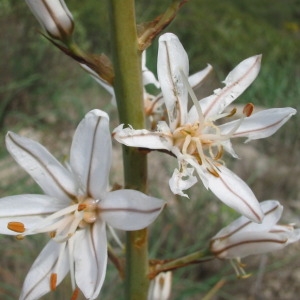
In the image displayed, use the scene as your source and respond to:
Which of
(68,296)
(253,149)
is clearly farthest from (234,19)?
(68,296)

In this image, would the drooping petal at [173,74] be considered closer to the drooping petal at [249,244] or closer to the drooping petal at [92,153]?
the drooping petal at [92,153]

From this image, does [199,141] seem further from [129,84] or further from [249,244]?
[249,244]

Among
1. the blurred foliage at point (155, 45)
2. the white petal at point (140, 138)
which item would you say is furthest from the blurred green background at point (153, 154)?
the white petal at point (140, 138)

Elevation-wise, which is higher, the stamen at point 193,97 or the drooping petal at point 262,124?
the stamen at point 193,97

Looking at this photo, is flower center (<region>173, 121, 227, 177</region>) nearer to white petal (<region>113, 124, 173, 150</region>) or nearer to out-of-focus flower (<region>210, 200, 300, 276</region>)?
white petal (<region>113, 124, 173, 150</region>)

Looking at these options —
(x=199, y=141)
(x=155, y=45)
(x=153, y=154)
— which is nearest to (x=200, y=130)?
(x=199, y=141)
